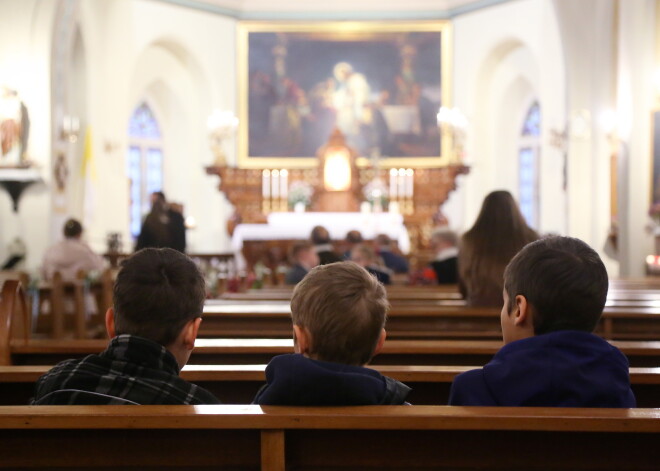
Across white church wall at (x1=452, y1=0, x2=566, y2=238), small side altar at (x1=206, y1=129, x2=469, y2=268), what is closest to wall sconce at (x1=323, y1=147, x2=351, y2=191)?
small side altar at (x1=206, y1=129, x2=469, y2=268)

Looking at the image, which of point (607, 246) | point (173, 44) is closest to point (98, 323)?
point (607, 246)

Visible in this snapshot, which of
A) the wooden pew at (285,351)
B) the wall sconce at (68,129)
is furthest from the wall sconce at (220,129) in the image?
the wooden pew at (285,351)

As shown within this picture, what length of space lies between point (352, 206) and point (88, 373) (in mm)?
17199

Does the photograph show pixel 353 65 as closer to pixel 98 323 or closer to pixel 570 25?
pixel 570 25

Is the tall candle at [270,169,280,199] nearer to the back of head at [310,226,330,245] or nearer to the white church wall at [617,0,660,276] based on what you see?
the white church wall at [617,0,660,276]

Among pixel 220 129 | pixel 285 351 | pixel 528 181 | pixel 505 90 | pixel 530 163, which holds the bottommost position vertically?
pixel 285 351

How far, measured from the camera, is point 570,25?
1619cm

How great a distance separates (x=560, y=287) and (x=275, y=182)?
699 inches

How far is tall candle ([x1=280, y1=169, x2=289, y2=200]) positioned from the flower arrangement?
0.09m

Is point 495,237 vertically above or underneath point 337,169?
underneath

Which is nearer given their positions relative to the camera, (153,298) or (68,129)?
(153,298)

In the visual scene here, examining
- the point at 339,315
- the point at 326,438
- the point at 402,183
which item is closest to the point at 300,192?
the point at 402,183

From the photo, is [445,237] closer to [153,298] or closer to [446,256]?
[446,256]

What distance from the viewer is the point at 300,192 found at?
19.7 m
